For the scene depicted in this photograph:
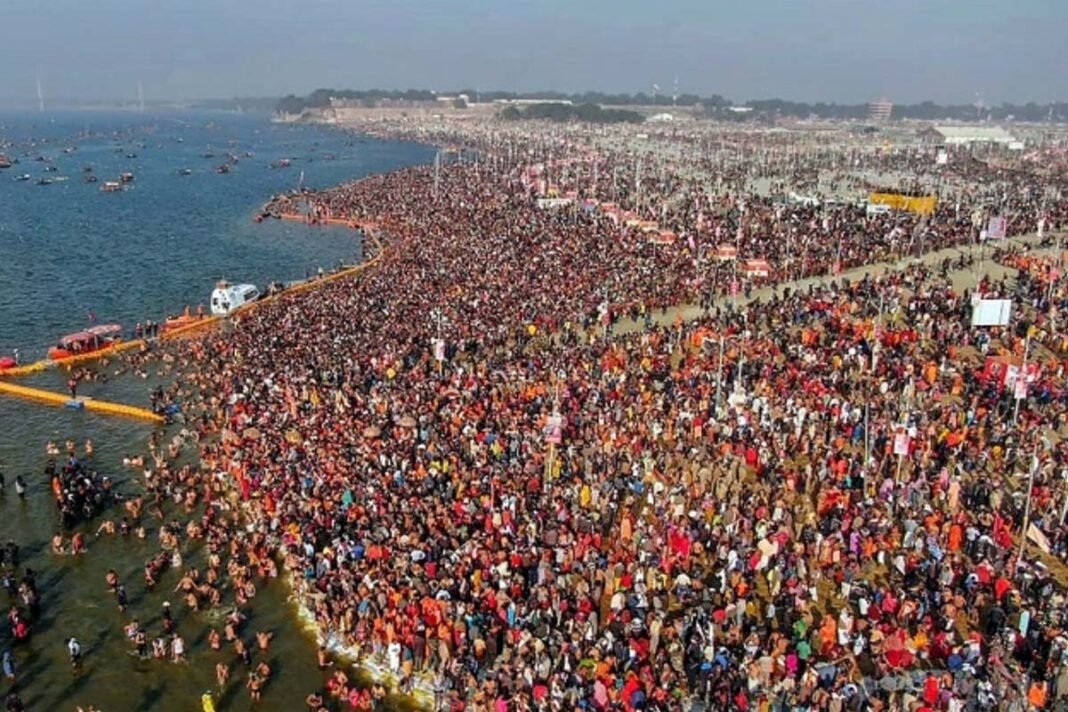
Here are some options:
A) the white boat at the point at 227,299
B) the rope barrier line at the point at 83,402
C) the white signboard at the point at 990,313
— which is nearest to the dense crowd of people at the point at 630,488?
the rope barrier line at the point at 83,402

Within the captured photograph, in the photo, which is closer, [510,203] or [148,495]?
[148,495]

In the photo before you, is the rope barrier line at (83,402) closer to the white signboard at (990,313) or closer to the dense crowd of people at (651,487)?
the dense crowd of people at (651,487)

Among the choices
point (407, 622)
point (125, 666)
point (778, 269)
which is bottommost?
point (125, 666)

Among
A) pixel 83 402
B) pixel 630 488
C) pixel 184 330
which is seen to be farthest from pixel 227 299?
pixel 630 488

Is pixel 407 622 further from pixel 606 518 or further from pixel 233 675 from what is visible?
pixel 606 518

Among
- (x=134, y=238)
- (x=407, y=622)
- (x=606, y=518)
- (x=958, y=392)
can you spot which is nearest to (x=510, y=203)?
(x=134, y=238)

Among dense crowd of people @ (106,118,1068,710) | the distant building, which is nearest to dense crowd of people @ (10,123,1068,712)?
dense crowd of people @ (106,118,1068,710)

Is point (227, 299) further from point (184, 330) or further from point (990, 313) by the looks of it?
point (990, 313)
